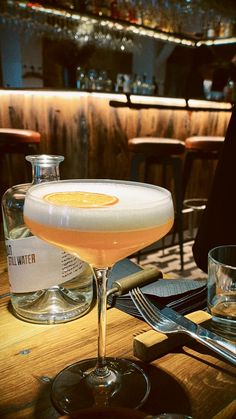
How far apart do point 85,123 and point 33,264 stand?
258 cm

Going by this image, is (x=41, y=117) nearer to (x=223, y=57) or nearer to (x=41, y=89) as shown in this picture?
(x=41, y=89)

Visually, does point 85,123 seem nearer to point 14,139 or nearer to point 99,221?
point 14,139

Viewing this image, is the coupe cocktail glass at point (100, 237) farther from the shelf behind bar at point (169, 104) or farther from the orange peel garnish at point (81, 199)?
the shelf behind bar at point (169, 104)

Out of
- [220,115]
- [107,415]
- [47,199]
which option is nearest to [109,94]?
[220,115]

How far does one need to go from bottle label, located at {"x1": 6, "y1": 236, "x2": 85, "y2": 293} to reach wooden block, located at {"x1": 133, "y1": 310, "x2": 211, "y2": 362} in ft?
0.81

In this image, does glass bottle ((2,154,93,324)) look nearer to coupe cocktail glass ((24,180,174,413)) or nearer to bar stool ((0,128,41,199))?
coupe cocktail glass ((24,180,174,413))

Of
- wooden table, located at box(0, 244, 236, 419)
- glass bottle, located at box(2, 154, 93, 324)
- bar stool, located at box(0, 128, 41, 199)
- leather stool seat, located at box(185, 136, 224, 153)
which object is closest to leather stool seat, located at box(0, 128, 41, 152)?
bar stool, located at box(0, 128, 41, 199)

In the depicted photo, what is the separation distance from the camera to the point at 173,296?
3.12 ft

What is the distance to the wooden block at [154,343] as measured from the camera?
0.75m

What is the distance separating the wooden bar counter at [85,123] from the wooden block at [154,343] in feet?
8.72

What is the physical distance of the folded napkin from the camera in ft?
3.08

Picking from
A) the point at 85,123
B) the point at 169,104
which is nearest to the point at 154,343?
the point at 85,123

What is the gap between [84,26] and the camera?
5066 millimetres

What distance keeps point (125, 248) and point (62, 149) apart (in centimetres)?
285
